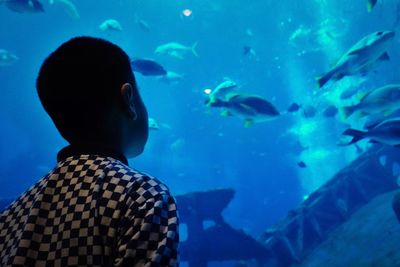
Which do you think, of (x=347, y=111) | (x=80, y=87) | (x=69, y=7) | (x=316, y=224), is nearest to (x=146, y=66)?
(x=347, y=111)

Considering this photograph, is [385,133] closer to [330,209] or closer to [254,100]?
[254,100]

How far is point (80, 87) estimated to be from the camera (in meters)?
1.51

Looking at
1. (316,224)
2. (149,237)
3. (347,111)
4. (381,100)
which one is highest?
(347,111)

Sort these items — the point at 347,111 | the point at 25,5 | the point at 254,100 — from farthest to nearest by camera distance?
the point at 25,5, the point at 347,111, the point at 254,100

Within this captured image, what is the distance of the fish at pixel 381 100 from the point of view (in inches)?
247

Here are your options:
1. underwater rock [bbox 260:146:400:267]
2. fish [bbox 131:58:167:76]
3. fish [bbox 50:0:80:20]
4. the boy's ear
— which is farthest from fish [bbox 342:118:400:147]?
fish [bbox 50:0:80:20]

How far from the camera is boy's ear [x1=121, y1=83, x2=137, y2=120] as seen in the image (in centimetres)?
156

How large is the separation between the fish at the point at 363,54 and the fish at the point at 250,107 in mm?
1277

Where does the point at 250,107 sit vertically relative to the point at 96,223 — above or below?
above

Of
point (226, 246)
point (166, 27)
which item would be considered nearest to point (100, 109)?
point (226, 246)

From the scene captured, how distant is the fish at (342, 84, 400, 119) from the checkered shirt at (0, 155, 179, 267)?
20.1 ft

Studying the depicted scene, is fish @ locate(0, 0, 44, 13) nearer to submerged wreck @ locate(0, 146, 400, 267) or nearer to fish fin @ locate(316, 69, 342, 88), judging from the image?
fish fin @ locate(316, 69, 342, 88)

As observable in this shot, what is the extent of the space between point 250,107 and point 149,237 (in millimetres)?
5941

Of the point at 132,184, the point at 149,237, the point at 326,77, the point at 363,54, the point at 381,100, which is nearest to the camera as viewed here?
the point at 149,237
